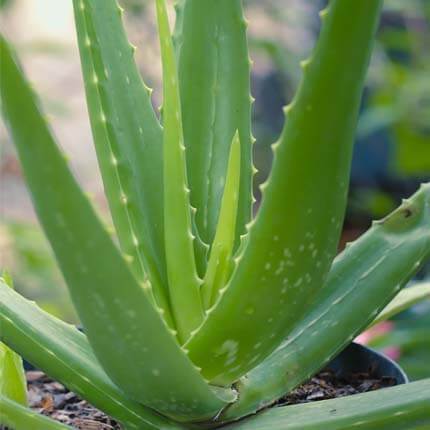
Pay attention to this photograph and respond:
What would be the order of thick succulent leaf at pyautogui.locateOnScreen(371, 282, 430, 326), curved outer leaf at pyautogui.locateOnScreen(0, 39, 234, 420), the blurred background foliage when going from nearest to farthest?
curved outer leaf at pyautogui.locateOnScreen(0, 39, 234, 420)
thick succulent leaf at pyautogui.locateOnScreen(371, 282, 430, 326)
the blurred background foliage

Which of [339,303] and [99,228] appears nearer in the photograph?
[99,228]

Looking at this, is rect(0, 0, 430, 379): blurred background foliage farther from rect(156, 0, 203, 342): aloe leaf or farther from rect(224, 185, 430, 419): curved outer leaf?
rect(224, 185, 430, 419): curved outer leaf

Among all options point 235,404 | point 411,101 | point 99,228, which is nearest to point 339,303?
point 235,404

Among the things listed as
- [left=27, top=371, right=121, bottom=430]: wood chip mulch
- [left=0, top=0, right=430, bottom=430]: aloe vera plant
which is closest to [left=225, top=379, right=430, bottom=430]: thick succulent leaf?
[left=0, top=0, right=430, bottom=430]: aloe vera plant

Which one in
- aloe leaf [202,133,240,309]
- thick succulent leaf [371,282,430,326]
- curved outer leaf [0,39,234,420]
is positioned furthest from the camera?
thick succulent leaf [371,282,430,326]

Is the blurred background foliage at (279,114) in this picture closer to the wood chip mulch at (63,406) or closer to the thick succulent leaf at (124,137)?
the thick succulent leaf at (124,137)

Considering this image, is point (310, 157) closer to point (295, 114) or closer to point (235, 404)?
point (295, 114)

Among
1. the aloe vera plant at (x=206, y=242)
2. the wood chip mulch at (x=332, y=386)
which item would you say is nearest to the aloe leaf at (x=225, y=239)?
the aloe vera plant at (x=206, y=242)
